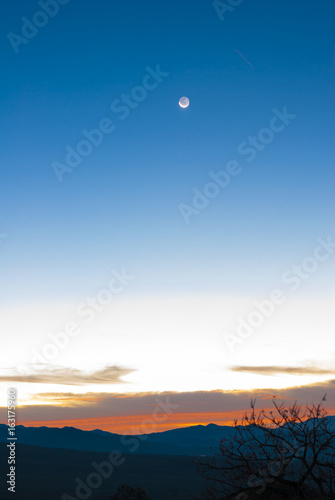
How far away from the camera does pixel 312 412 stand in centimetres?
780

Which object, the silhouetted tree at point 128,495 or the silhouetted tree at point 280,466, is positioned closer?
the silhouetted tree at point 280,466

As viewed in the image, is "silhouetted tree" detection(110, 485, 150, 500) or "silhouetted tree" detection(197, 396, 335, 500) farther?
"silhouetted tree" detection(110, 485, 150, 500)

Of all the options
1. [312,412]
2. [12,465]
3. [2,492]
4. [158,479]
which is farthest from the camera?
[12,465]

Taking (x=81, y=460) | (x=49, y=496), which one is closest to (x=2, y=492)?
(x=49, y=496)

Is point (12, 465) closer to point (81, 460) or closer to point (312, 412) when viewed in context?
point (81, 460)

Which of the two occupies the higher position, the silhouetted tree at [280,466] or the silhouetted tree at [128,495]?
the silhouetted tree at [280,466]

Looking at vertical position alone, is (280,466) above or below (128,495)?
above

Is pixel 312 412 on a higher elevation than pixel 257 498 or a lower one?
higher

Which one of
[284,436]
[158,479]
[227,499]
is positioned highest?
[284,436]

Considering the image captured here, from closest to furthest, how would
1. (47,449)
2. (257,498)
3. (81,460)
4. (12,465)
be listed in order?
1. (257,498)
2. (12,465)
3. (81,460)
4. (47,449)

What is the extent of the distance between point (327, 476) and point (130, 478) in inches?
4298

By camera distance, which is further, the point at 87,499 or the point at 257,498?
the point at 87,499

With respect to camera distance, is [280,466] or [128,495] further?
[128,495]

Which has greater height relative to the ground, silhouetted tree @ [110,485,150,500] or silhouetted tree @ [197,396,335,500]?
silhouetted tree @ [197,396,335,500]
